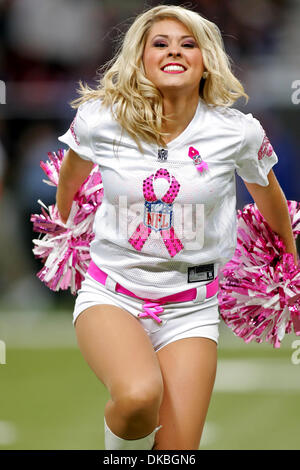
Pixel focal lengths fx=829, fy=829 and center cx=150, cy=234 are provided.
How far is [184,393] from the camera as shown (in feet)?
9.64

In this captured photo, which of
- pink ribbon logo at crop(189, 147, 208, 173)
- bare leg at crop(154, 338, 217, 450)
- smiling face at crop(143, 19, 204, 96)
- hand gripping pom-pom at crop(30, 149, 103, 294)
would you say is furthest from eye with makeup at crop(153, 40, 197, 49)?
bare leg at crop(154, 338, 217, 450)

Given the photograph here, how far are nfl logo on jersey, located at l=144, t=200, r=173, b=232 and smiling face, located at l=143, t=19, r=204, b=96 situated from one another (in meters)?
0.45

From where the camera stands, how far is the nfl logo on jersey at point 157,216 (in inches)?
119

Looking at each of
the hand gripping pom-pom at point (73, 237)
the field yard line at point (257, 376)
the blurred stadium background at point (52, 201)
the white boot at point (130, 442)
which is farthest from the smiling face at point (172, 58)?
the field yard line at point (257, 376)

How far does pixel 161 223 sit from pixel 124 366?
1.84 ft

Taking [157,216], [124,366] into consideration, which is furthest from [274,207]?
[124,366]

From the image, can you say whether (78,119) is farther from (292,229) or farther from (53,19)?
(53,19)

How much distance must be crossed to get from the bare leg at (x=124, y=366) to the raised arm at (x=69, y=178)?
25.4 inches

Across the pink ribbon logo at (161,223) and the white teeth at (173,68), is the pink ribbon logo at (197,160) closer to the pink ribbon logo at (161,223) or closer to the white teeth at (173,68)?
the pink ribbon logo at (161,223)

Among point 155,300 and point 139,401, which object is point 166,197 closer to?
point 155,300

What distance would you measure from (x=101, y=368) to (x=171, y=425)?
0.33 m

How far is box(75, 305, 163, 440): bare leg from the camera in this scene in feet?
8.88

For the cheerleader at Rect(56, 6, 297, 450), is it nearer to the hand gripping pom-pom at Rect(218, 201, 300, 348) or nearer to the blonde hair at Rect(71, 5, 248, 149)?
the blonde hair at Rect(71, 5, 248, 149)

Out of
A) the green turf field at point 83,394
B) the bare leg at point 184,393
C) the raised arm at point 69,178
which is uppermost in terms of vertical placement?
the raised arm at point 69,178
